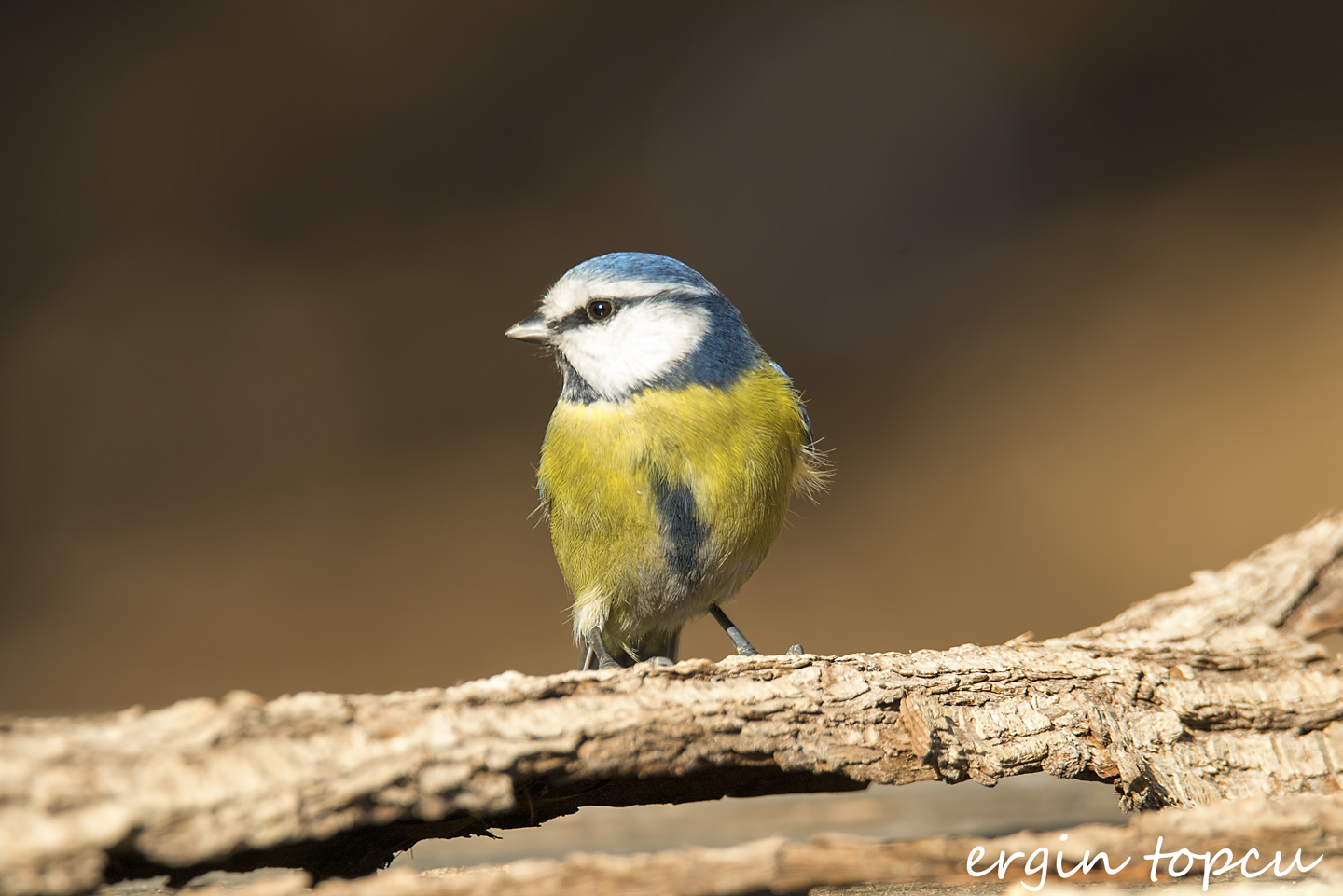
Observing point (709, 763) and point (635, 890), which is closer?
point (635, 890)

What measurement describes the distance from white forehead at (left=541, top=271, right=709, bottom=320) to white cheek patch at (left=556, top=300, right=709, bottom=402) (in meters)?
Result: 0.02

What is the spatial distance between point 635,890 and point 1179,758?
31.0 inches

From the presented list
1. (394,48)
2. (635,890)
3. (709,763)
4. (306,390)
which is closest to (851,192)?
(394,48)

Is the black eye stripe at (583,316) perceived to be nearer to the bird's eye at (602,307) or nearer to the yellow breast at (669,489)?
the bird's eye at (602,307)

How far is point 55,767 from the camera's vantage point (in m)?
0.65

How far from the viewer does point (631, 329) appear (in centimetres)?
170

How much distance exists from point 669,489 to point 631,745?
0.73m

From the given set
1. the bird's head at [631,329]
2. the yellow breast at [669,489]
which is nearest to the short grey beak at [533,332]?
the bird's head at [631,329]

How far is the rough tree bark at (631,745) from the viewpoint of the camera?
663 mm

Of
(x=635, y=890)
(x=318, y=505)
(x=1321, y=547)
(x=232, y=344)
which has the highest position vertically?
(x=232, y=344)

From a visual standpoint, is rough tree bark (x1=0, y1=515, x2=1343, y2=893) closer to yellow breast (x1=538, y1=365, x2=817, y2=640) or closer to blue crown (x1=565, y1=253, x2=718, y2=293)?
yellow breast (x1=538, y1=365, x2=817, y2=640)

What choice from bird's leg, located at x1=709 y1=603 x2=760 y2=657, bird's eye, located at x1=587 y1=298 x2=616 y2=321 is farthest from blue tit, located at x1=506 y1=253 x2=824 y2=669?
bird's leg, located at x1=709 y1=603 x2=760 y2=657

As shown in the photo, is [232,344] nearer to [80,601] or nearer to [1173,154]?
[80,601]

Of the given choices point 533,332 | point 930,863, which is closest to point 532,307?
point 533,332
